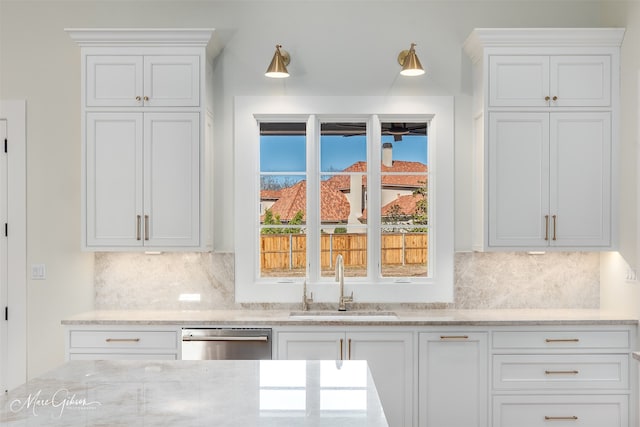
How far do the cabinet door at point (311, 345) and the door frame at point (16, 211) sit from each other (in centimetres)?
187

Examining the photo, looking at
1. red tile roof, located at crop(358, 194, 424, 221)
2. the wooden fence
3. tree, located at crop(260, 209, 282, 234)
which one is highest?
red tile roof, located at crop(358, 194, 424, 221)

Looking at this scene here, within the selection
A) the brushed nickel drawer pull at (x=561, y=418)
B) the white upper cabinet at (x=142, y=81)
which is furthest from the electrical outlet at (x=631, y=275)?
the white upper cabinet at (x=142, y=81)

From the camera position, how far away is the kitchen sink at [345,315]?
3787 mm

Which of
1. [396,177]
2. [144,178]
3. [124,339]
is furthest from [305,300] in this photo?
[144,178]

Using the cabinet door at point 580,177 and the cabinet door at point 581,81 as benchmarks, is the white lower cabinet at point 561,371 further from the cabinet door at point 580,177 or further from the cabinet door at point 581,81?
the cabinet door at point 581,81

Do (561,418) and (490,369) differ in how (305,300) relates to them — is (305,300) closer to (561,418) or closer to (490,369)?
(490,369)

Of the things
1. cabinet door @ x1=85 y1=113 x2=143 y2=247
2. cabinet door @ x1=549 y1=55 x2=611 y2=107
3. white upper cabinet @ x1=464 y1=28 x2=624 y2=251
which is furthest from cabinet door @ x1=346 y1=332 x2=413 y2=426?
cabinet door @ x1=549 y1=55 x2=611 y2=107

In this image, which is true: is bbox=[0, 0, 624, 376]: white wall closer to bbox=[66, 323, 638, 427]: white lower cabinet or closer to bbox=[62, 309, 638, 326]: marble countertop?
bbox=[62, 309, 638, 326]: marble countertop

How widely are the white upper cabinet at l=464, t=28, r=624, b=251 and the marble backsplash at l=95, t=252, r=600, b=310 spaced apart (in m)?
0.35

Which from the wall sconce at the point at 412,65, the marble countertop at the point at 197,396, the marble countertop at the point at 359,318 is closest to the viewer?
the marble countertop at the point at 197,396

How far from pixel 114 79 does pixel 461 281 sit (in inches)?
104

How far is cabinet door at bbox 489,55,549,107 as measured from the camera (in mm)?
3812

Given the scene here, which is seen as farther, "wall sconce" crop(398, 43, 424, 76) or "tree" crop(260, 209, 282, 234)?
"tree" crop(260, 209, 282, 234)

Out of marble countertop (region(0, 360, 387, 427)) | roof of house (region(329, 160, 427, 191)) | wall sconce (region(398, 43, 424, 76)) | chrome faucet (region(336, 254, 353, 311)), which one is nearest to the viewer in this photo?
marble countertop (region(0, 360, 387, 427))
